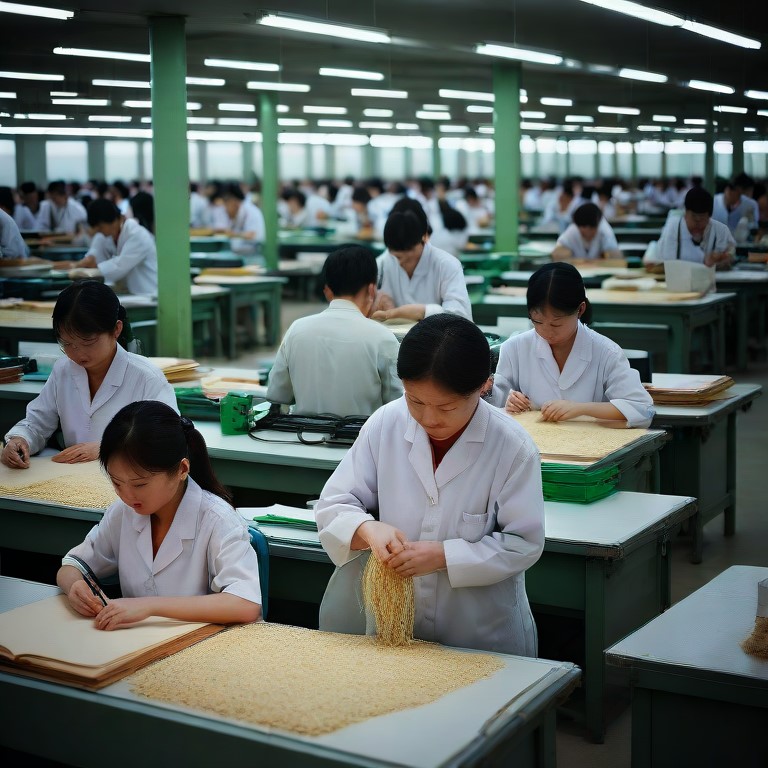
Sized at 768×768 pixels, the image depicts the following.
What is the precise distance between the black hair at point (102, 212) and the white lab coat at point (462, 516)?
482cm

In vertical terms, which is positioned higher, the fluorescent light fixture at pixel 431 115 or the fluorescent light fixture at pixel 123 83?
the fluorescent light fixture at pixel 431 115

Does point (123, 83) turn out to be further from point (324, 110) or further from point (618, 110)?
point (618, 110)

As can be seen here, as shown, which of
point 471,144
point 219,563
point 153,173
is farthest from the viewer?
point 471,144

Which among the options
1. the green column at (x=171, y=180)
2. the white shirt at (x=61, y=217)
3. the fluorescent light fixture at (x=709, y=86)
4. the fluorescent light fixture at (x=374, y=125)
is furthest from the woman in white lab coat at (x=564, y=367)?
the fluorescent light fixture at (x=374, y=125)

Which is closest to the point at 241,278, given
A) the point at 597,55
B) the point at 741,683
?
the point at 597,55

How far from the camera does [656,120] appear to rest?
27.9ft

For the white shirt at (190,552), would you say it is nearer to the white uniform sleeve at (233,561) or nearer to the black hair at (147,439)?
the white uniform sleeve at (233,561)

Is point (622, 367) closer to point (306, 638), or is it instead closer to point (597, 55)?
point (306, 638)

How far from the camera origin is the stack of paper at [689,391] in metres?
4.21

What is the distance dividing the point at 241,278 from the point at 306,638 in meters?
7.37

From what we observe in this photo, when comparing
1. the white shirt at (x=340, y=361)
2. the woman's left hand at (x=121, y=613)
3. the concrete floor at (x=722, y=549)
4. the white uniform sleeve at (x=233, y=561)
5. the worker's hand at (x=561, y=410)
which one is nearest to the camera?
the woman's left hand at (x=121, y=613)

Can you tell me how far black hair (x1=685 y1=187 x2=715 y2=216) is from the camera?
741 centimetres

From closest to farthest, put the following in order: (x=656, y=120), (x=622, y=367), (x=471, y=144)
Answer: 1. (x=622, y=367)
2. (x=656, y=120)
3. (x=471, y=144)

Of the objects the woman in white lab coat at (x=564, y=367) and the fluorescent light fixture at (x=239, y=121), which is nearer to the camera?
the woman in white lab coat at (x=564, y=367)
